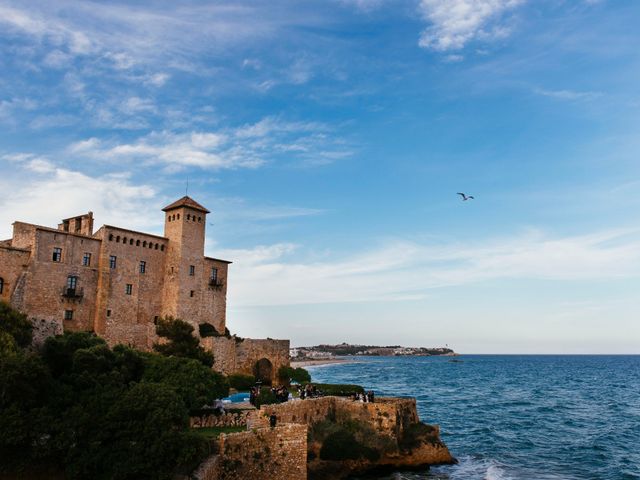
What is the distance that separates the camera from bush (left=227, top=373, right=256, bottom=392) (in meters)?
43.4

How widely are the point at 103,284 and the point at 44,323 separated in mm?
7202

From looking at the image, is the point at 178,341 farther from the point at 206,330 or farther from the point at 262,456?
the point at 262,456

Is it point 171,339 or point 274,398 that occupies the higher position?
point 171,339

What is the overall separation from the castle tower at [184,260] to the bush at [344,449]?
20.1 meters

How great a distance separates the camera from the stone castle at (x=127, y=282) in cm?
3772

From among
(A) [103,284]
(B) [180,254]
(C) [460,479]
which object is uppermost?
(B) [180,254]

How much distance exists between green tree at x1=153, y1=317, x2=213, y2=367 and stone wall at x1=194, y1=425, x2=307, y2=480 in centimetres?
1898

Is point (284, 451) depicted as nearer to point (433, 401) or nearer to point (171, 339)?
point (171, 339)

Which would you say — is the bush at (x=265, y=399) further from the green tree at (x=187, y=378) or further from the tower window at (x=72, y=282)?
the tower window at (x=72, y=282)

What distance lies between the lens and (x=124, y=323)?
4319 centimetres

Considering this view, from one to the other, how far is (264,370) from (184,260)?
40.9ft

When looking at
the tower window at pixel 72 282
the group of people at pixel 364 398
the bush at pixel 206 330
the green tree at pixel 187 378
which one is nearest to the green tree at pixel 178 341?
the bush at pixel 206 330

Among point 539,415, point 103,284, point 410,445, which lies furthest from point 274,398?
point 539,415

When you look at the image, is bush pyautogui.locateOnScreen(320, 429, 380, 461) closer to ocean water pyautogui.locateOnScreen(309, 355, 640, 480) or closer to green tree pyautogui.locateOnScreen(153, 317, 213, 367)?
ocean water pyautogui.locateOnScreen(309, 355, 640, 480)
